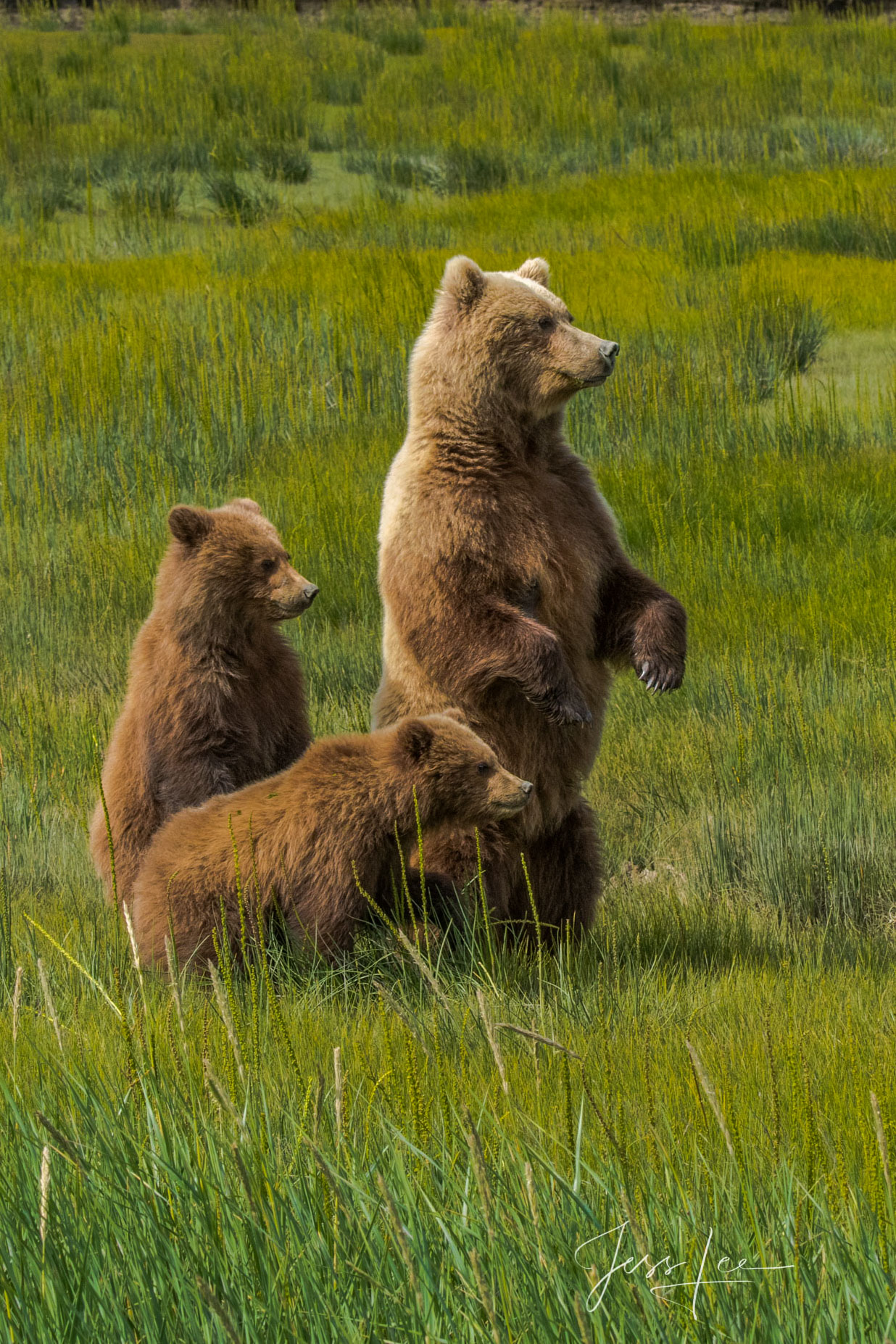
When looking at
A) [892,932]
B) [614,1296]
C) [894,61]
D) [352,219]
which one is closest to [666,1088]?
[614,1296]

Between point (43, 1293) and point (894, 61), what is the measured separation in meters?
19.8

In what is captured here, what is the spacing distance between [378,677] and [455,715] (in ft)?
7.08

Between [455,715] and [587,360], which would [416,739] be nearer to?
[455,715]

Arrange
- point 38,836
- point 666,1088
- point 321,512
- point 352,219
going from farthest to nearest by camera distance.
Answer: point 352,219, point 321,512, point 38,836, point 666,1088

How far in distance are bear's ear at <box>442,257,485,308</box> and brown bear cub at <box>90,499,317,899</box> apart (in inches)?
31.8

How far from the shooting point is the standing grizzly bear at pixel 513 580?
3635 mm

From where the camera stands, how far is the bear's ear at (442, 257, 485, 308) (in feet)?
12.4

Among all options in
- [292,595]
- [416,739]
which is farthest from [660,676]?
[292,595]

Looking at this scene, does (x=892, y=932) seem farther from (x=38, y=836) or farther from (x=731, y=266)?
(x=731, y=266)

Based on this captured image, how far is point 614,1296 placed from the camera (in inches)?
66.9

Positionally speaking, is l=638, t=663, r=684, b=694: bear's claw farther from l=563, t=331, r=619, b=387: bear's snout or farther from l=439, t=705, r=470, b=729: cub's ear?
l=563, t=331, r=619, b=387: bear's snout

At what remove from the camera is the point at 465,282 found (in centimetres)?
378

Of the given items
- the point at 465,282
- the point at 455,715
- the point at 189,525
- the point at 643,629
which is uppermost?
the point at 465,282

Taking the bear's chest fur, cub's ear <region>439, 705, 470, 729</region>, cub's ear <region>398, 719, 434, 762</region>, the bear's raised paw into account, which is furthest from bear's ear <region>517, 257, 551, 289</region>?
cub's ear <region>398, 719, 434, 762</region>
